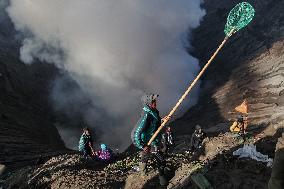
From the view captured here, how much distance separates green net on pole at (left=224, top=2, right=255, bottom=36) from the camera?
9.59 m

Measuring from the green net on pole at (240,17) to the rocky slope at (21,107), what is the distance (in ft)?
44.2

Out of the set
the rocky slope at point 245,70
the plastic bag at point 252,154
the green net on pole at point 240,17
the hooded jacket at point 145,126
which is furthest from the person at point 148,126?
the rocky slope at point 245,70

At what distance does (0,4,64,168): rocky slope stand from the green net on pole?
1348 cm

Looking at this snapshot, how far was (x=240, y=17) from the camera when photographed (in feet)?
32.0

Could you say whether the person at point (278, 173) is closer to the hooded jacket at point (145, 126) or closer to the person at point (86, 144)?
the hooded jacket at point (145, 126)

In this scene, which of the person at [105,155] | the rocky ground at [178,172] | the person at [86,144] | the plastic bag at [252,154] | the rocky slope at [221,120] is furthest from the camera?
the person at [86,144]

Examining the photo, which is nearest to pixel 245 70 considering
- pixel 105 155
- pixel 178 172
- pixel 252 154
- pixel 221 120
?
A: pixel 221 120

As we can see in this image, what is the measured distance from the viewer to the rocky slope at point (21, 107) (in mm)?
21814

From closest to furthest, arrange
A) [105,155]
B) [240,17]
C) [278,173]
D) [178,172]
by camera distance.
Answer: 1. [278,173]
2. [178,172]
3. [240,17]
4. [105,155]

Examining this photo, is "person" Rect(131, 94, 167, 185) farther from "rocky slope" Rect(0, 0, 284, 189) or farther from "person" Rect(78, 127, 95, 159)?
"person" Rect(78, 127, 95, 159)

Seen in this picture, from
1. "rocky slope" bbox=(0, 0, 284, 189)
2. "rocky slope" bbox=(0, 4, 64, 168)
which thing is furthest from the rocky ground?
"rocky slope" bbox=(0, 4, 64, 168)

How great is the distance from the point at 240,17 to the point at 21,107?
72.0 ft

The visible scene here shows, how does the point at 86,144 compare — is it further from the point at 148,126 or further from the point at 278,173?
the point at 278,173

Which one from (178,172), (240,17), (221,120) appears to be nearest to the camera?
(178,172)
